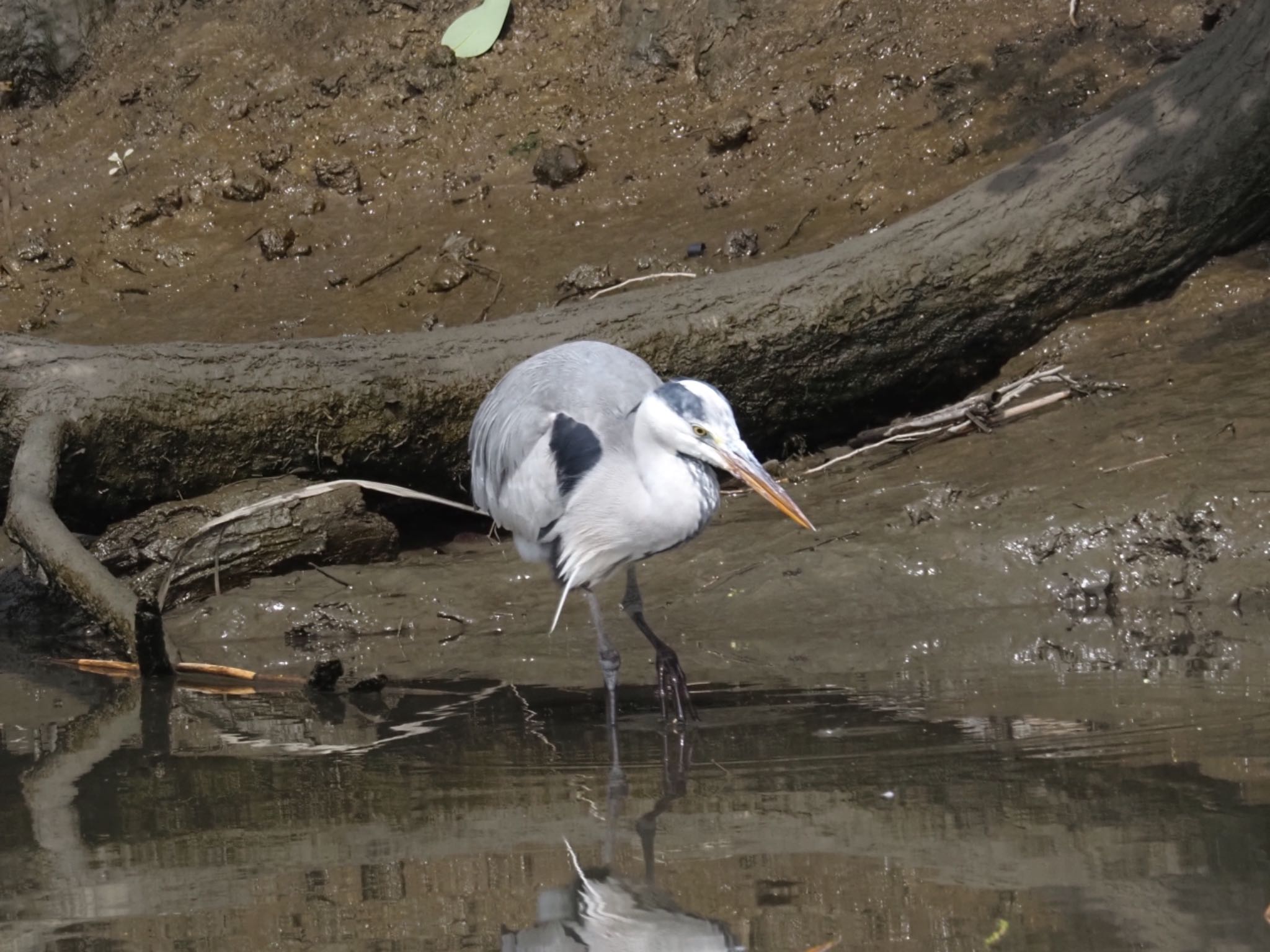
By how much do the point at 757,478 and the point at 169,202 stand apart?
730 centimetres

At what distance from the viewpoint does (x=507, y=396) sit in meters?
5.68

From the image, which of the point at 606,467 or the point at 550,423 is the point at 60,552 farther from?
the point at 606,467

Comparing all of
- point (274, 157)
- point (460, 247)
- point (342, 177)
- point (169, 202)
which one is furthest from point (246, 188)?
point (460, 247)

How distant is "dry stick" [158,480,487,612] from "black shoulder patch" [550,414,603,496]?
1.30m

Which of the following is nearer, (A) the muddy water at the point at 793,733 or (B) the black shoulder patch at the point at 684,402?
(A) the muddy water at the point at 793,733

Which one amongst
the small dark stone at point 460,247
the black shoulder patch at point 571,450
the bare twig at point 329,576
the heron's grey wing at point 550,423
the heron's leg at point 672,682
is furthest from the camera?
the small dark stone at point 460,247

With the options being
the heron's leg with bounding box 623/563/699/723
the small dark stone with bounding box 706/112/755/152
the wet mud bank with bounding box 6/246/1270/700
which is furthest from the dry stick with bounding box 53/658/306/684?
the small dark stone with bounding box 706/112/755/152

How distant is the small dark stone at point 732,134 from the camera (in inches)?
378

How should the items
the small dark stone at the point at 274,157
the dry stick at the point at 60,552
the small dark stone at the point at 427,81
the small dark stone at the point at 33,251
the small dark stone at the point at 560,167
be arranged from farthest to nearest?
the small dark stone at the point at 427,81 < the small dark stone at the point at 274,157 < the small dark stone at the point at 33,251 < the small dark stone at the point at 560,167 < the dry stick at the point at 60,552

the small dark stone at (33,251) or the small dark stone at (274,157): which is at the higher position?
the small dark stone at (274,157)

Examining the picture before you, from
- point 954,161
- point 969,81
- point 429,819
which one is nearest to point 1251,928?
point 429,819

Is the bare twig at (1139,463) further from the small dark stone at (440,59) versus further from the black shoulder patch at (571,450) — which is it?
the small dark stone at (440,59)

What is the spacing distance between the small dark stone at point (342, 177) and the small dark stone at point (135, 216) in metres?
1.15

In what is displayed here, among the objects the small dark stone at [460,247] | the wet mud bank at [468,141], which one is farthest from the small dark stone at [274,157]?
the small dark stone at [460,247]
